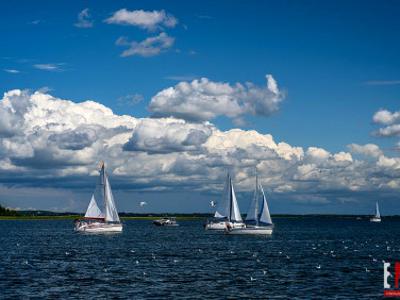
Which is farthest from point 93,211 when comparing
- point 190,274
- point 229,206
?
point 190,274

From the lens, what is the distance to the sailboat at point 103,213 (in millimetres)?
145750

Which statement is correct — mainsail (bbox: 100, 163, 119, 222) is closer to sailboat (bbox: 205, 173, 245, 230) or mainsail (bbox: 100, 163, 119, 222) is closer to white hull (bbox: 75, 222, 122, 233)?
white hull (bbox: 75, 222, 122, 233)

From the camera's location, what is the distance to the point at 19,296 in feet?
163

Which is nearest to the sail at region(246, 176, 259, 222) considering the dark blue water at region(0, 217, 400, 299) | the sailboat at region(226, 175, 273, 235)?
the sailboat at region(226, 175, 273, 235)

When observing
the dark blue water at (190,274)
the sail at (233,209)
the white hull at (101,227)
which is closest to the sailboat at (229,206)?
the sail at (233,209)

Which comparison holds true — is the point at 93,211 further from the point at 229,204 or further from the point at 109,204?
the point at 229,204

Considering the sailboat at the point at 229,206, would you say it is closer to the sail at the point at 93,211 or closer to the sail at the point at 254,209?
the sail at the point at 254,209

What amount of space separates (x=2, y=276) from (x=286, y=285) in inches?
1079

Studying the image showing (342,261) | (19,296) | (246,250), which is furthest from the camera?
(246,250)

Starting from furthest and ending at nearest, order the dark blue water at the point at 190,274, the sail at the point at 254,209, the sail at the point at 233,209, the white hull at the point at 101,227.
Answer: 1. the sail at the point at 233,209
2. the white hull at the point at 101,227
3. the sail at the point at 254,209
4. the dark blue water at the point at 190,274

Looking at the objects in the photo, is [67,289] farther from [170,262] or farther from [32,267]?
[170,262]

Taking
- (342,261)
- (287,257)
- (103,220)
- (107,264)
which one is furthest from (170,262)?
(103,220)

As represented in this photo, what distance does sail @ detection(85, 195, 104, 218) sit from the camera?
481ft

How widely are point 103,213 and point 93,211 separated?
8.08 feet
